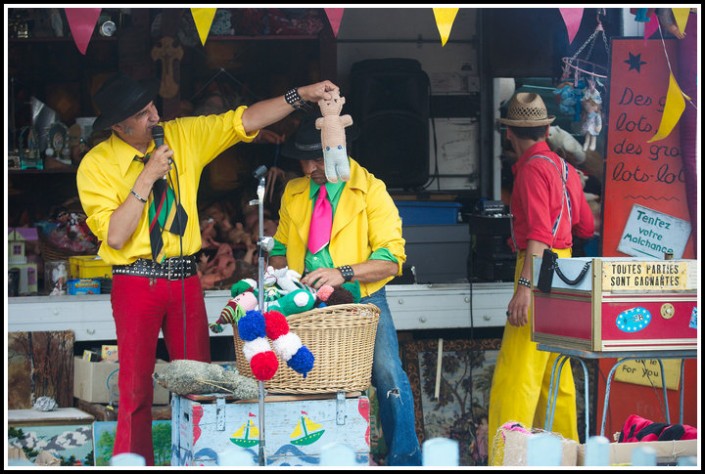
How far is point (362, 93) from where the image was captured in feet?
23.7

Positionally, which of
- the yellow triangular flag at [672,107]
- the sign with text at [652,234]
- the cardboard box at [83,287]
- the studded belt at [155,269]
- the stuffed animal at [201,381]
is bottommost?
the stuffed animal at [201,381]

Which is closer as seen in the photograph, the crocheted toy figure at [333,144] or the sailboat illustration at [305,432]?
the sailboat illustration at [305,432]

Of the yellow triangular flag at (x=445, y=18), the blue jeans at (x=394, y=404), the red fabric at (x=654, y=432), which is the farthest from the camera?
the blue jeans at (x=394, y=404)

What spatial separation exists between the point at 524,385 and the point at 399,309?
104cm

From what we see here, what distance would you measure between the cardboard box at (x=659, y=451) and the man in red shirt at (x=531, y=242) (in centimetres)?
157

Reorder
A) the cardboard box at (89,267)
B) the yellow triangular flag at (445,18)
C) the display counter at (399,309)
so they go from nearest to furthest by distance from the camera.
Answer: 1. the yellow triangular flag at (445,18)
2. the display counter at (399,309)
3. the cardboard box at (89,267)

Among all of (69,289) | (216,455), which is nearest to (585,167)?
(69,289)

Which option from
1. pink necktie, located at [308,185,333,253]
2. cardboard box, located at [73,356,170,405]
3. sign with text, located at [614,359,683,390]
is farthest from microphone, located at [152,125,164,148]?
sign with text, located at [614,359,683,390]

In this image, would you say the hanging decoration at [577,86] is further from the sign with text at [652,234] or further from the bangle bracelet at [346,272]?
the bangle bracelet at [346,272]

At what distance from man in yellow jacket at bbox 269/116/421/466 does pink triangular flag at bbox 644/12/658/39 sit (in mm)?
1677

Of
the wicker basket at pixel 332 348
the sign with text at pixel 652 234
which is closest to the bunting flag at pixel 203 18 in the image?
the wicker basket at pixel 332 348

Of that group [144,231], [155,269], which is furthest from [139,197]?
[155,269]

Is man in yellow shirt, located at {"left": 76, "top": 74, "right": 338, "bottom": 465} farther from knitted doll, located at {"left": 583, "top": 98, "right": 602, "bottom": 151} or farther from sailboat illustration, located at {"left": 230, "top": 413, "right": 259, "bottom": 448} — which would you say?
knitted doll, located at {"left": 583, "top": 98, "right": 602, "bottom": 151}

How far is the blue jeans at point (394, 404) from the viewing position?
493 cm
